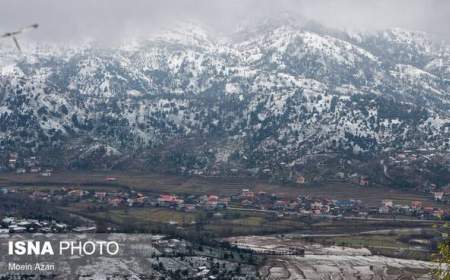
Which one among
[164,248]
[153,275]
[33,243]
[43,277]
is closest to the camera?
[43,277]

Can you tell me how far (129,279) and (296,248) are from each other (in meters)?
63.9

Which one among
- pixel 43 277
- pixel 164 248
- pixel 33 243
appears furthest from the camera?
pixel 164 248

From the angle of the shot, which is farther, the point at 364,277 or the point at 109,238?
the point at 109,238

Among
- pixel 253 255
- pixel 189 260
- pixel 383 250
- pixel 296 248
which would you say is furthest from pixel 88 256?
pixel 383 250

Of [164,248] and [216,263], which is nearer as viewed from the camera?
[216,263]

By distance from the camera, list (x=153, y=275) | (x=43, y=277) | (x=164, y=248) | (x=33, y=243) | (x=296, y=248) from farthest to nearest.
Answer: (x=296, y=248)
(x=164, y=248)
(x=33, y=243)
(x=153, y=275)
(x=43, y=277)

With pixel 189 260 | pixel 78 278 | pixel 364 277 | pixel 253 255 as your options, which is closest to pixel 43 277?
pixel 78 278

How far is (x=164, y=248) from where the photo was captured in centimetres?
17925

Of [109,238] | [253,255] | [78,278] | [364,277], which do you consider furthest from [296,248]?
[78,278]

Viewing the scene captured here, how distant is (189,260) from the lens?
553 ft

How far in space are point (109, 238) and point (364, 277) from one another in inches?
2696

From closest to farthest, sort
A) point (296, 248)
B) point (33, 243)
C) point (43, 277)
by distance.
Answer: point (43, 277) → point (33, 243) → point (296, 248)

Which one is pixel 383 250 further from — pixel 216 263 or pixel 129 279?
pixel 129 279

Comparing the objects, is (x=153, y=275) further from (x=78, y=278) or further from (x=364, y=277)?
(x=364, y=277)
